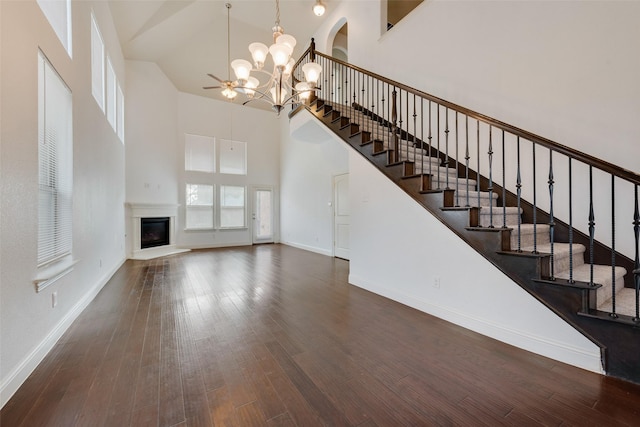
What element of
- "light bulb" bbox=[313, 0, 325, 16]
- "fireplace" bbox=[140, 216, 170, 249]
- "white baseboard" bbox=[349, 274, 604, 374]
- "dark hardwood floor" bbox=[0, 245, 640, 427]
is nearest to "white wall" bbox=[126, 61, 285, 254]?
"fireplace" bbox=[140, 216, 170, 249]

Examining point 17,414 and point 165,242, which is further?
point 165,242

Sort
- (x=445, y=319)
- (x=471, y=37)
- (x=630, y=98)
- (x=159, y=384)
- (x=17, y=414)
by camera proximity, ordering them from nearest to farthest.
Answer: (x=17, y=414) → (x=159, y=384) → (x=630, y=98) → (x=445, y=319) → (x=471, y=37)

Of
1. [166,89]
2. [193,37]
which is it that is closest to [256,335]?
[193,37]

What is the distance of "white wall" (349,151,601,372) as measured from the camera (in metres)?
2.20

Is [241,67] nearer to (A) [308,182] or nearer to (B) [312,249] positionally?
(A) [308,182]

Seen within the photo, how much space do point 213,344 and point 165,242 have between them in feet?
20.3

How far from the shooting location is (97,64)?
404 centimetres

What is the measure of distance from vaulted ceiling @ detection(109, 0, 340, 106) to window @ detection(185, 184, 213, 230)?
9.79 feet

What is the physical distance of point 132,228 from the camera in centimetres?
647

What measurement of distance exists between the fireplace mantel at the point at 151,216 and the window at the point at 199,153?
54.2 inches

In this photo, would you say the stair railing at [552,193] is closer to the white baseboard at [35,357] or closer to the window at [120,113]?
the white baseboard at [35,357]

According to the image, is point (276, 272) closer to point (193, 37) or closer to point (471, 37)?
point (471, 37)

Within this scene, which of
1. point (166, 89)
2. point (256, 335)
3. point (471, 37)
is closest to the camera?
point (256, 335)

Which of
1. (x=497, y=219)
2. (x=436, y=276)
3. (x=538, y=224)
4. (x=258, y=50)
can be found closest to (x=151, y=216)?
(x=258, y=50)
